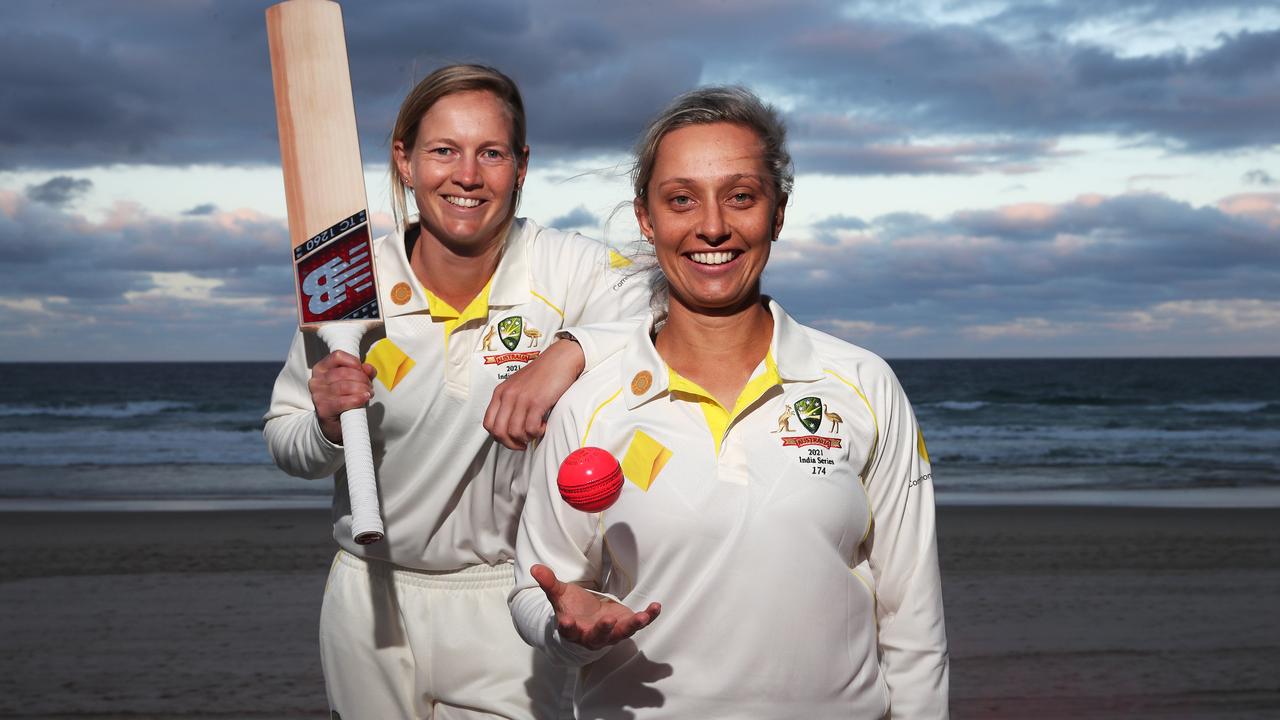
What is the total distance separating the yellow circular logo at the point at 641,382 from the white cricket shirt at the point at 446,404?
43 cm

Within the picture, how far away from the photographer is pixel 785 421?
168 cm

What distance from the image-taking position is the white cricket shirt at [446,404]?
2.19 meters

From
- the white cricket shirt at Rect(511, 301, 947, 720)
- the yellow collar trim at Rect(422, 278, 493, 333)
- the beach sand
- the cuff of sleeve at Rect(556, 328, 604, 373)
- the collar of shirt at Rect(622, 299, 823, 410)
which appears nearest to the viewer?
the white cricket shirt at Rect(511, 301, 947, 720)

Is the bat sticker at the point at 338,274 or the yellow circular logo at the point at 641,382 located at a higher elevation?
the bat sticker at the point at 338,274

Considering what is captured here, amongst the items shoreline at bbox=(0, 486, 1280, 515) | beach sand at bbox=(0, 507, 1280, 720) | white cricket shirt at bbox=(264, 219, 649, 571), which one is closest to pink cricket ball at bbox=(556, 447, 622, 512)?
white cricket shirt at bbox=(264, 219, 649, 571)

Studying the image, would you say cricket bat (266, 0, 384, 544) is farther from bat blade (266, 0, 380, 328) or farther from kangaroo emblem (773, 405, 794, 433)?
kangaroo emblem (773, 405, 794, 433)

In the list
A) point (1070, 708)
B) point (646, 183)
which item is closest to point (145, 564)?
point (1070, 708)

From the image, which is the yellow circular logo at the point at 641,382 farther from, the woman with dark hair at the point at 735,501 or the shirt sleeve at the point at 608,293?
the shirt sleeve at the point at 608,293

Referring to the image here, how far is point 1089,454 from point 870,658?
54.6 feet

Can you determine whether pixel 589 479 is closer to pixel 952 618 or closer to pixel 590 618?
pixel 590 618

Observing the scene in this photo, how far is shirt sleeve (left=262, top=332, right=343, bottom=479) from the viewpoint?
6.93 feet

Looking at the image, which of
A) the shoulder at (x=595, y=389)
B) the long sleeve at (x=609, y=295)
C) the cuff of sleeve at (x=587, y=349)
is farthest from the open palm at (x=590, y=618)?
the long sleeve at (x=609, y=295)

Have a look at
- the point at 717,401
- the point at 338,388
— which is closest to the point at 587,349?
the point at 717,401

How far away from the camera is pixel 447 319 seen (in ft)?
7.34
